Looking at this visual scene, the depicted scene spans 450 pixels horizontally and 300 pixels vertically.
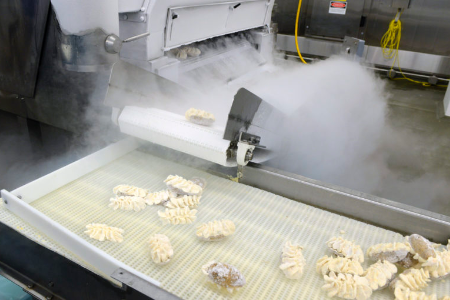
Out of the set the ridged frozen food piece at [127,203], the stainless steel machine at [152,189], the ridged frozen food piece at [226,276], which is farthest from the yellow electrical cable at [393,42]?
the ridged frozen food piece at [226,276]

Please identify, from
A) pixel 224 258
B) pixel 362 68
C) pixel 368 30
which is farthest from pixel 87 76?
pixel 368 30

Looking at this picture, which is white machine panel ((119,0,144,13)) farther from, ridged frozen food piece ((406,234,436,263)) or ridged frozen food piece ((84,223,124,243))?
ridged frozen food piece ((406,234,436,263))

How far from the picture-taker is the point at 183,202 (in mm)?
1445

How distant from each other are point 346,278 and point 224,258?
41 cm

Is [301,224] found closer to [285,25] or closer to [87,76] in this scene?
[87,76]

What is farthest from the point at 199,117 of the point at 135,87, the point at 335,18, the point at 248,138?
the point at 335,18

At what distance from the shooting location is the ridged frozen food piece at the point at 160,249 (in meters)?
1.15

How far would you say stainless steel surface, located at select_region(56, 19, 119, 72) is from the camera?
4.69ft

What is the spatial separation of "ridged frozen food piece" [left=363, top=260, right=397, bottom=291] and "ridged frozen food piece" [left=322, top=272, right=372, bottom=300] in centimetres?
3

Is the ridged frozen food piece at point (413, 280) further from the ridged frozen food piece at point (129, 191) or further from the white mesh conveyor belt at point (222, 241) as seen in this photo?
the ridged frozen food piece at point (129, 191)

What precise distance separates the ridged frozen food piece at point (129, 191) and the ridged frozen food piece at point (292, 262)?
0.65 metres

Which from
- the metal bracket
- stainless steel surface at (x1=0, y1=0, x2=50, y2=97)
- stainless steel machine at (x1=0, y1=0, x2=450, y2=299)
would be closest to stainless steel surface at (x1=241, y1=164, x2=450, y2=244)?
stainless steel machine at (x1=0, y1=0, x2=450, y2=299)

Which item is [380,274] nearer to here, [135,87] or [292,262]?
[292,262]

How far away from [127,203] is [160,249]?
34cm
